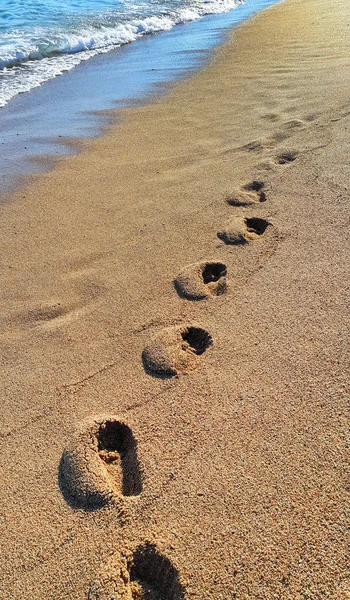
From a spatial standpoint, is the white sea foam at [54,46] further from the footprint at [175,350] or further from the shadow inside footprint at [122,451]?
the shadow inside footprint at [122,451]

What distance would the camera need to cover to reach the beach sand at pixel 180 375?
1.37m

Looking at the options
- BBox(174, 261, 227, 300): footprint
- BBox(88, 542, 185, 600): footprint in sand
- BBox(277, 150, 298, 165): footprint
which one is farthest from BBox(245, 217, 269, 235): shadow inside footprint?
BBox(88, 542, 185, 600): footprint in sand

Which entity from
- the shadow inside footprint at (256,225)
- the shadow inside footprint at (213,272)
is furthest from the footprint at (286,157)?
the shadow inside footprint at (213,272)

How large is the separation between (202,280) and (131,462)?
108 cm

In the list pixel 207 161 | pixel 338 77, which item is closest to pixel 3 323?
pixel 207 161

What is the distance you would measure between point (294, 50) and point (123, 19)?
4.82 meters

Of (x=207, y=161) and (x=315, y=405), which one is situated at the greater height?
(x=207, y=161)

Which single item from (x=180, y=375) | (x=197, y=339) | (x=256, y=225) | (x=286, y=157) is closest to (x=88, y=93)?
(x=286, y=157)

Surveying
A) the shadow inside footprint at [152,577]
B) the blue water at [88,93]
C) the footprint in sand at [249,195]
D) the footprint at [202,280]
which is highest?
the blue water at [88,93]

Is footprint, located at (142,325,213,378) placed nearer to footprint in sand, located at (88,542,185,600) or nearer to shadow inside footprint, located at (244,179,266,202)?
footprint in sand, located at (88,542,185,600)

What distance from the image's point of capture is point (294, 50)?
21.4 feet

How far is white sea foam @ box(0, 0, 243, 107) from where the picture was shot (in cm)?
652

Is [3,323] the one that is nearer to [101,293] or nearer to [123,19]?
[101,293]

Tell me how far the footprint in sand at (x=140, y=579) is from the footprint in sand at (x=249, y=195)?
2165 millimetres
